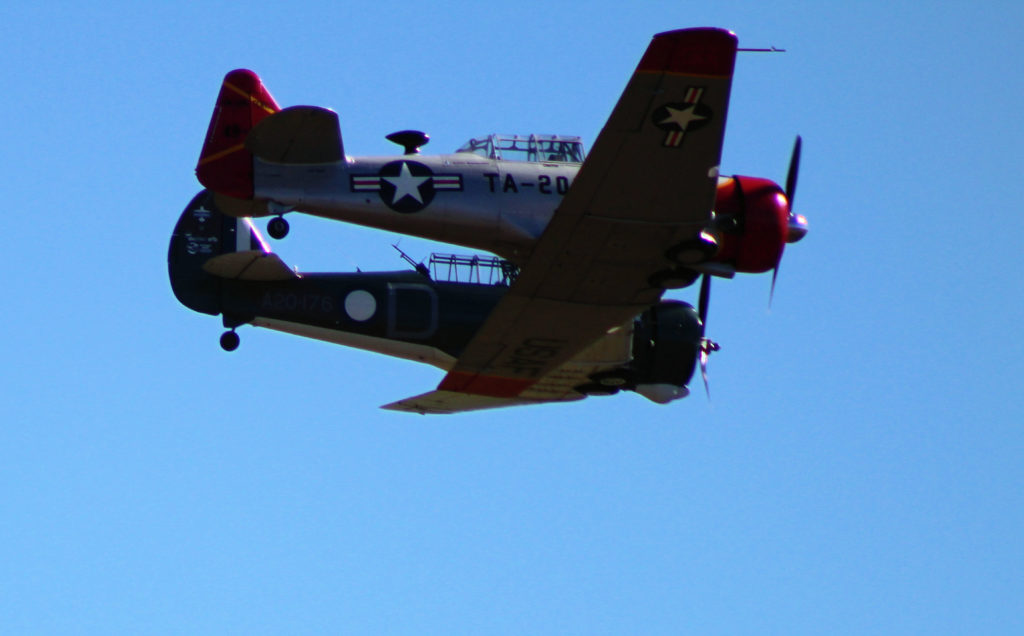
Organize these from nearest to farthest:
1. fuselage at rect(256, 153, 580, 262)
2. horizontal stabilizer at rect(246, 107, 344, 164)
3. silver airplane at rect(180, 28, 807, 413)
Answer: silver airplane at rect(180, 28, 807, 413) → horizontal stabilizer at rect(246, 107, 344, 164) → fuselage at rect(256, 153, 580, 262)

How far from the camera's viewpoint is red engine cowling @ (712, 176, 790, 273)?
23938 millimetres

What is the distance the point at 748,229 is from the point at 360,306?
6443mm

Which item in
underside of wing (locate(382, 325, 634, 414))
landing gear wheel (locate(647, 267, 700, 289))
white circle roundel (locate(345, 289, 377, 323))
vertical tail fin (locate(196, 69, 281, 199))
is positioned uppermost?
vertical tail fin (locate(196, 69, 281, 199))

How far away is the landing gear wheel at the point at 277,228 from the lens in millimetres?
23484

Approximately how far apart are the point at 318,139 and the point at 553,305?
375 centimetres

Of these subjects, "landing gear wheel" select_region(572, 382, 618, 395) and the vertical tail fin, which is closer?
the vertical tail fin

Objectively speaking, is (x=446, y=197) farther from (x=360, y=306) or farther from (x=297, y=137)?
(x=360, y=306)

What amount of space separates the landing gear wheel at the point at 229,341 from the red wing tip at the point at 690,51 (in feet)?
30.0

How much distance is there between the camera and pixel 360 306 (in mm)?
27562

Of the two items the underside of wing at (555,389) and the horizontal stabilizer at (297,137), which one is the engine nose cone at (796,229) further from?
the horizontal stabilizer at (297,137)

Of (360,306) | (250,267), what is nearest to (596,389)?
(360,306)

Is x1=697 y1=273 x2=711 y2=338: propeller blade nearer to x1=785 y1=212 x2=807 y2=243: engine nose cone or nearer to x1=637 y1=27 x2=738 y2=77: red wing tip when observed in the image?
x1=785 y1=212 x2=807 y2=243: engine nose cone

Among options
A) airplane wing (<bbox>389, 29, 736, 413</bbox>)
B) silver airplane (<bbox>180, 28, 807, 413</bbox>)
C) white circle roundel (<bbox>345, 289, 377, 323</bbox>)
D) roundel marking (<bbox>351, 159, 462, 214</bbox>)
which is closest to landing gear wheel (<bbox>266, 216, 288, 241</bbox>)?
silver airplane (<bbox>180, 28, 807, 413</bbox>)

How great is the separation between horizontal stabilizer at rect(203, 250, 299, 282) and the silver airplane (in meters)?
2.72
